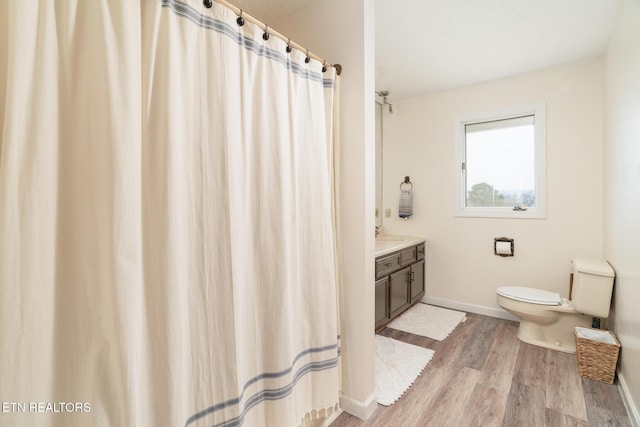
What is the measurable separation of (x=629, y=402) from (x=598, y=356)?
351mm

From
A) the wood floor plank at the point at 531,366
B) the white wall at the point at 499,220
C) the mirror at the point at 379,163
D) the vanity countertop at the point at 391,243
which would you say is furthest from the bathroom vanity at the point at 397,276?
the wood floor plank at the point at 531,366

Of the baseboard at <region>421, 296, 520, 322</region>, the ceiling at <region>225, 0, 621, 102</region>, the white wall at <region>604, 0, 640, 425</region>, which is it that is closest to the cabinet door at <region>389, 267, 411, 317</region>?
the baseboard at <region>421, 296, 520, 322</region>

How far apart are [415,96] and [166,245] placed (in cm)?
330

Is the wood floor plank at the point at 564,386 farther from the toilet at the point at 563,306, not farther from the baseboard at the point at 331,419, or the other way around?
the baseboard at the point at 331,419

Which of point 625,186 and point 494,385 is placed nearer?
point 625,186

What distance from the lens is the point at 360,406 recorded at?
5.12 ft

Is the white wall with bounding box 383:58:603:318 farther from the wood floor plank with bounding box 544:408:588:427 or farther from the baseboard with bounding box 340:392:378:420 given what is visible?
the baseboard with bounding box 340:392:378:420

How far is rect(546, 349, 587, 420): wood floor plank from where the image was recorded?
64.1 inches

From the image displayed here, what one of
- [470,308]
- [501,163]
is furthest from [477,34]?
[470,308]

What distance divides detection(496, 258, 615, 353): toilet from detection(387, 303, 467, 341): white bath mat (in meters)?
0.54

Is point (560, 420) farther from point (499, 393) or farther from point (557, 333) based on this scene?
point (557, 333)

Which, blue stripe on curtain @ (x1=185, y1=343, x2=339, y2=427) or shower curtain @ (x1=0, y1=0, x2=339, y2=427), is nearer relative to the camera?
shower curtain @ (x1=0, y1=0, x2=339, y2=427)

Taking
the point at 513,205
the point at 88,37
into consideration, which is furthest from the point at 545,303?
the point at 88,37

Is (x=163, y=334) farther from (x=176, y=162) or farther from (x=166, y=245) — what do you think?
(x=176, y=162)
